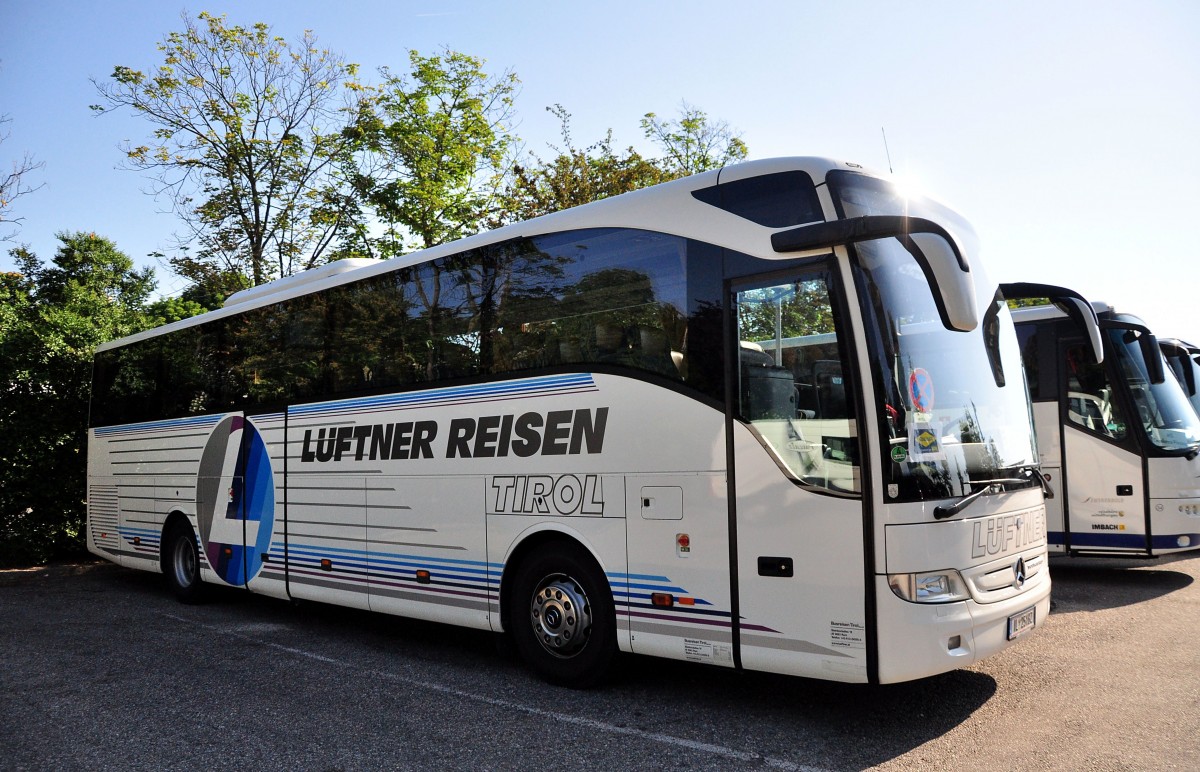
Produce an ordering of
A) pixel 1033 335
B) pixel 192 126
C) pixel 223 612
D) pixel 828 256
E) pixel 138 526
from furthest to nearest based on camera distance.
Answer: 1. pixel 192 126
2. pixel 138 526
3. pixel 1033 335
4. pixel 223 612
5. pixel 828 256

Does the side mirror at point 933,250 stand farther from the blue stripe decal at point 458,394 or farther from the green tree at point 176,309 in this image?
the green tree at point 176,309

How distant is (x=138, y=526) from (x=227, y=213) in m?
9.01

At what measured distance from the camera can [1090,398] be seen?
10250mm

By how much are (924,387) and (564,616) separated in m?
2.97

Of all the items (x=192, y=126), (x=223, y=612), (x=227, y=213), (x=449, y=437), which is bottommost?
(x=223, y=612)

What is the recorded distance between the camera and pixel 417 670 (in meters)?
7.09

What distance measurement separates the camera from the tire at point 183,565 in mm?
10508

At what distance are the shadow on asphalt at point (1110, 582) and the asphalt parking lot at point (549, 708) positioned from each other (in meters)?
0.53

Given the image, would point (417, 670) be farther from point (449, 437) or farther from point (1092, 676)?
point (1092, 676)

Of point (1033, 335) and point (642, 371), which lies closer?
point (642, 371)

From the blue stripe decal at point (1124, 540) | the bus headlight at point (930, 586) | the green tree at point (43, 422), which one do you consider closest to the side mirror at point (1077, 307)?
the bus headlight at point (930, 586)

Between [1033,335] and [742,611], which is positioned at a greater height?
[1033,335]

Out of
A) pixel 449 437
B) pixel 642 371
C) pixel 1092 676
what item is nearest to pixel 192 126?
pixel 449 437

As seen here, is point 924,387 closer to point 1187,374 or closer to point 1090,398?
point 1090,398
